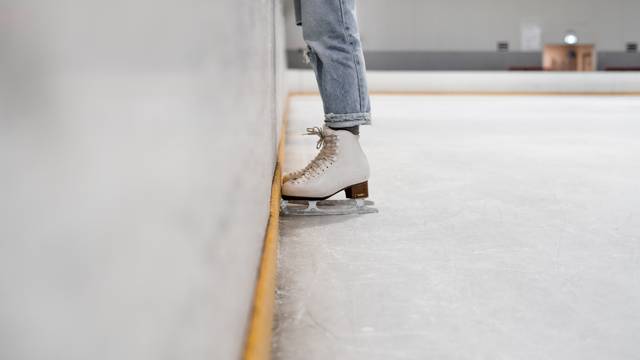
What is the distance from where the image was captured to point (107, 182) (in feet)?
0.61

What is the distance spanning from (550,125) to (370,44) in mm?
7480

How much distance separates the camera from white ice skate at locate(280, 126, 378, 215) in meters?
1.35

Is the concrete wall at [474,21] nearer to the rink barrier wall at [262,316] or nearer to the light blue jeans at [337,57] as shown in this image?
the light blue jeans at [337,57]

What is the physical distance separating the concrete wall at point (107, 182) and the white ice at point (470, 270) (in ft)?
1.24

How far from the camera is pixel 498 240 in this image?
114cm

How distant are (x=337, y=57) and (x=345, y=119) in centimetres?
14

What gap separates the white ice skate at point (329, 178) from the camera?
135cm

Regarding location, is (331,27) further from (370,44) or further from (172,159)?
(370,44)

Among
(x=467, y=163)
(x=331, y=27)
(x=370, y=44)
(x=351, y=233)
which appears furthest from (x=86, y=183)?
(x=370, y=44)

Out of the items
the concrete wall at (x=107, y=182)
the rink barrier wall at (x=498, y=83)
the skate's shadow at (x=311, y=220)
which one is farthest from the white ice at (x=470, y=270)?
the rink barrier wall at (x=498, y=83)

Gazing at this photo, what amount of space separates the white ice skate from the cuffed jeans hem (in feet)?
0.05

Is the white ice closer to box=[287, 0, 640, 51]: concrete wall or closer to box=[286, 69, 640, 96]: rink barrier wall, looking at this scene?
box=[286, 69, 640, 96]: rink barrier wall

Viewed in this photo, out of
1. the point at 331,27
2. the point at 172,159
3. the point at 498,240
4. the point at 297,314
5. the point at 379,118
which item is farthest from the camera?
the point at 379,118

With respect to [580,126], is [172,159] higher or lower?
higher
